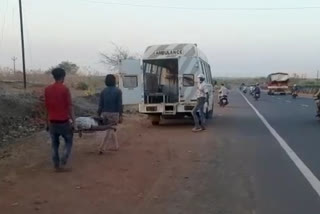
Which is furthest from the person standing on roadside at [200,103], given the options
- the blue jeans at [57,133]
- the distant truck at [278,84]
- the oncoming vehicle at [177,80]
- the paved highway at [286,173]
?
the distant truck at [278,84]

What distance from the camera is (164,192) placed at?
833 cm

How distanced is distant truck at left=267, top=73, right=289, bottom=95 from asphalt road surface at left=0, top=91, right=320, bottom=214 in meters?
60.4

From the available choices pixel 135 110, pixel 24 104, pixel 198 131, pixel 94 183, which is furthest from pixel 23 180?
pixel 135 110

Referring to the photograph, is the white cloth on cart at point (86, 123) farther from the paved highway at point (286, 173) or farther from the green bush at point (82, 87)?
the green bush at point (82, 87)

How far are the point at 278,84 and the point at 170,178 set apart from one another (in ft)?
223

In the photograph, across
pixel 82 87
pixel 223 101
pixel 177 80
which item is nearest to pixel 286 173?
pixel 177 80

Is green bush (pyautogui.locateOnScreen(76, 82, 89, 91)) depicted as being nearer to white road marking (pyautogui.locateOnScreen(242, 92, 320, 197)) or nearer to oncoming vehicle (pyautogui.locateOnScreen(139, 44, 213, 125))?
oncoming vehicle (pyautogui.locateOnScreen(139, 44, 213, 125))

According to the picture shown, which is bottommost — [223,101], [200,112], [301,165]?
[223,101]

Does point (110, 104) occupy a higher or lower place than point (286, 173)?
higher

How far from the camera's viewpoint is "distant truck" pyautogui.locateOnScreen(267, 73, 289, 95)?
246 feet

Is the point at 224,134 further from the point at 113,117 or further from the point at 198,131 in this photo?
the point at 113,117

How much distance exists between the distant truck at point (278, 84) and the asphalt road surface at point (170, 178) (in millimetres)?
60381

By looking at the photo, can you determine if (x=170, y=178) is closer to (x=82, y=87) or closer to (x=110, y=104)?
(x=110, y=104)

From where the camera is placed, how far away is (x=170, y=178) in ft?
31.3
